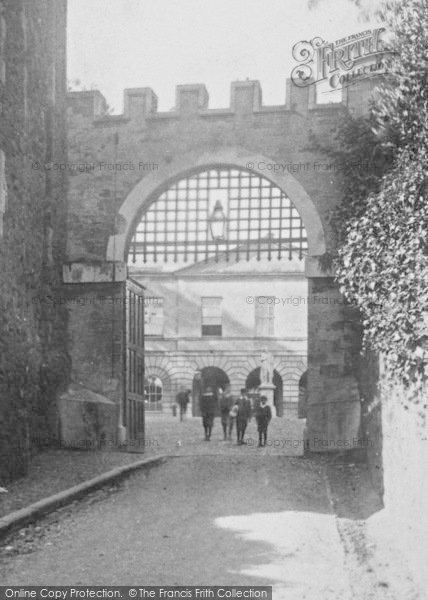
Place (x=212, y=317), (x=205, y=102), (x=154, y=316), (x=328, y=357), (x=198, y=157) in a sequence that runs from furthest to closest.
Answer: (x=154, y=316) → (x=212, y=317) → (x=205, y=102) → (x=198, y=157) → (x=328, y=357)

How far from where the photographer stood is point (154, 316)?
108 ft

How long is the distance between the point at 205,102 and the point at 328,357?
4.52 m

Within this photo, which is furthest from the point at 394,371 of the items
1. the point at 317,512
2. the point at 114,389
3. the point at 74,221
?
the point at 74,221

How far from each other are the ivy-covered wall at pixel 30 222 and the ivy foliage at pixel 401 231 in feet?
12.3

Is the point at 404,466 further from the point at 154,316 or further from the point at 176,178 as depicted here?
the point at 154,316

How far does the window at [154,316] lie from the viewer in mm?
32844

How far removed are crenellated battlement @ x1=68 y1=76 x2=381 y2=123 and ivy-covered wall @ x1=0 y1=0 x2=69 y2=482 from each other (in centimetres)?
59

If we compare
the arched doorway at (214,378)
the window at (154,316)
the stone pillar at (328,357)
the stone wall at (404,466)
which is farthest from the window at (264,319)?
the stone wall at (404,466)

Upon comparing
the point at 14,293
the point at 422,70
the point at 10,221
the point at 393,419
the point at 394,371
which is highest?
the point at 422,70

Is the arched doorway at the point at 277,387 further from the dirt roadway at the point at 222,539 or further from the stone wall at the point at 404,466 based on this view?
the stone wall at the point at 404,466

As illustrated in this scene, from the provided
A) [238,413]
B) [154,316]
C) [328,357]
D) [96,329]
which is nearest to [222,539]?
[328,357]

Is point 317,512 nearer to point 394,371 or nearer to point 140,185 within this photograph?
point 394,371

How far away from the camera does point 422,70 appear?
8016mm

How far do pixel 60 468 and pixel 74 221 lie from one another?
14.3ft
